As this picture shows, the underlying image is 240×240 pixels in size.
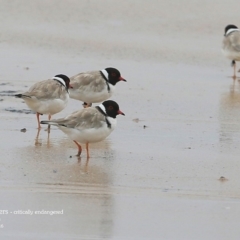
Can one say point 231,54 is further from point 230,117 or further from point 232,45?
point 230,117

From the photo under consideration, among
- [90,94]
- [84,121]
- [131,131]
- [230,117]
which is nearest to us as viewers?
[84,121]

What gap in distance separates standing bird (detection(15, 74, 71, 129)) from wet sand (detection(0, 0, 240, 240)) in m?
0.28

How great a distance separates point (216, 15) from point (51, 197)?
1157cm

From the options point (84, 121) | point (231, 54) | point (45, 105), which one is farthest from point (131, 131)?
point (231, 54)

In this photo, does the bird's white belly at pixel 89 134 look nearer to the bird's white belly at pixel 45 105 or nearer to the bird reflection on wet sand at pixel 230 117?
the bird's white belly at pixel 45 105

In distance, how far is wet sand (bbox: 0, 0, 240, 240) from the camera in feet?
20.8

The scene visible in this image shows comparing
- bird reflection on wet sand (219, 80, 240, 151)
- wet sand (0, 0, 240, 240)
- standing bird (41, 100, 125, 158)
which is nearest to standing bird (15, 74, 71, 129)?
wet sand (0, 0, 240, 240)

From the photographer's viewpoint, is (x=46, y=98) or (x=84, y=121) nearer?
(x=84, y=121)

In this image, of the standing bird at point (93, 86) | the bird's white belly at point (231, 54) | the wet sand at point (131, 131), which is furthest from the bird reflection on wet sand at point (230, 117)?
the standing bird at point (93, 86)

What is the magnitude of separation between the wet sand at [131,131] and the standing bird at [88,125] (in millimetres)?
213

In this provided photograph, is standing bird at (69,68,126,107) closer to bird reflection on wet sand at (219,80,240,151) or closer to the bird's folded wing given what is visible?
bird reflection on wet sand at (219,80,240,151)

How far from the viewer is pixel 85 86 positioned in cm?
1091

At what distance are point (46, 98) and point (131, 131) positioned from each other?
1110 mm

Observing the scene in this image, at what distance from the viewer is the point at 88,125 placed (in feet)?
27.7
